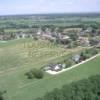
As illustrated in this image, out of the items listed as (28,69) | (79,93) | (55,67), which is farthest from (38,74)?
(79,93)

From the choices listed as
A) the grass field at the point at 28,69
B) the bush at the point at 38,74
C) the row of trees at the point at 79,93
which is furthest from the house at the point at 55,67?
the row of trees at the point at 79,93

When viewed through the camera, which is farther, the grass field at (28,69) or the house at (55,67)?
the house at (55,67)

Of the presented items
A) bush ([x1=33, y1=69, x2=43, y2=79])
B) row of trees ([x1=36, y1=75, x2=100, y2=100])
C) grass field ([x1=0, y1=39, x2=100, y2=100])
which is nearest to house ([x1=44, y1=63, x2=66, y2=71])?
grass field ([x1=0, y1=39, x2=100, y2=100])

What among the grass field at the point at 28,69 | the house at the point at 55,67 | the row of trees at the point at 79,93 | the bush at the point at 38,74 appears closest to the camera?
the row of trees at the point at 79,93

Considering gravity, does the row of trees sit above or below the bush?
above

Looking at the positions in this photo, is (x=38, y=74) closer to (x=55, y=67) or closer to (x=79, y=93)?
(x=55, y=67)

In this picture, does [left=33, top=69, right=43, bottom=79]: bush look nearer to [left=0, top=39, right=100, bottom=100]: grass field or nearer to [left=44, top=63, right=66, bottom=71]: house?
[left=0, top=39, right=100, bottom=100]: grass field

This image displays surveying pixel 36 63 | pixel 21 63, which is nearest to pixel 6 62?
pixel 21 63

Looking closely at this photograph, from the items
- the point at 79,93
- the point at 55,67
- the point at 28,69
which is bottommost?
the point at 28,69

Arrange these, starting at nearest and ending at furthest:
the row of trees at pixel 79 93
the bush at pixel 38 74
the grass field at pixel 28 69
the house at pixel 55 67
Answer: the row of trees at pixel 79 93 < the grass field at pixel 28 69 < the bush at pixel 38 74 < the house at pixel 55 67

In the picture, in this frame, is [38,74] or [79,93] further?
[38,74]

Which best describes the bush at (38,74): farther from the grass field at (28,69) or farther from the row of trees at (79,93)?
the row of trees at (79,93)

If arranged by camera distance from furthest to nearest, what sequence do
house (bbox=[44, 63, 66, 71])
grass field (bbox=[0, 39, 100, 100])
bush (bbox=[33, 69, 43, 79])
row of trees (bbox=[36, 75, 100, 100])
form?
house (bbox=[44, 63, 66, 71]) < bush (bbox=[33, 69, 43, 79]) < grass field (bbox=[0, 39, 100, 100]) < row of trees (bbox=[36, 75, 100, 100])
